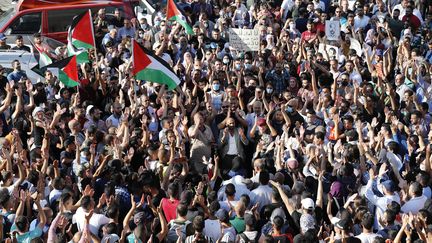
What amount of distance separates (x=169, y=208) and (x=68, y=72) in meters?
4.92

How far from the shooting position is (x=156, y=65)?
563 inches

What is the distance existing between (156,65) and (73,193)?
4.12m

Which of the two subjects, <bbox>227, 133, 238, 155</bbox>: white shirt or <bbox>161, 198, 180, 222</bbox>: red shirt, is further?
<bbox>227, 133, 238, 155</bbox>: white shirt

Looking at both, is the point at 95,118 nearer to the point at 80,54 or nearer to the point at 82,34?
the point at 80,54

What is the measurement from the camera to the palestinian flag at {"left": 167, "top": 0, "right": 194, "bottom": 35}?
17500 mm

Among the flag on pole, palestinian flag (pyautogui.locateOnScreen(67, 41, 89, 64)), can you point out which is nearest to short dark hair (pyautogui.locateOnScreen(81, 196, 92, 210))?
palestinian flag (pyautogui.locateOnScreen(67, 41, 89, 64))

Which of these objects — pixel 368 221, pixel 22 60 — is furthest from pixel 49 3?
pixel 368 221

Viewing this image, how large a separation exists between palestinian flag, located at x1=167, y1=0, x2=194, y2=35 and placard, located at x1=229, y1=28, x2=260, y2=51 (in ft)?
3.42

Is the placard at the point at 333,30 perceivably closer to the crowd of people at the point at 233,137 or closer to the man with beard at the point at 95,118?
the crowd of people at the point at 233,137

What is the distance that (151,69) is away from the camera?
1428cm

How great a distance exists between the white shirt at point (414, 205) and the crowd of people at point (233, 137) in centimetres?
2

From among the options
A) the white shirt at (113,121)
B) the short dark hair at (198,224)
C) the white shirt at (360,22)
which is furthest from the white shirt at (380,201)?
the white shirt at (360,22)

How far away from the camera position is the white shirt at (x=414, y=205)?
1048 centimetres

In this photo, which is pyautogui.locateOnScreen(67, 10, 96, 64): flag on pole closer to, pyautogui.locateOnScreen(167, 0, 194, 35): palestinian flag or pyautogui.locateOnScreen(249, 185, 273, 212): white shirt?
pyautogui.locateOnScreen(167, 0, 194, 35): palestinian flag
